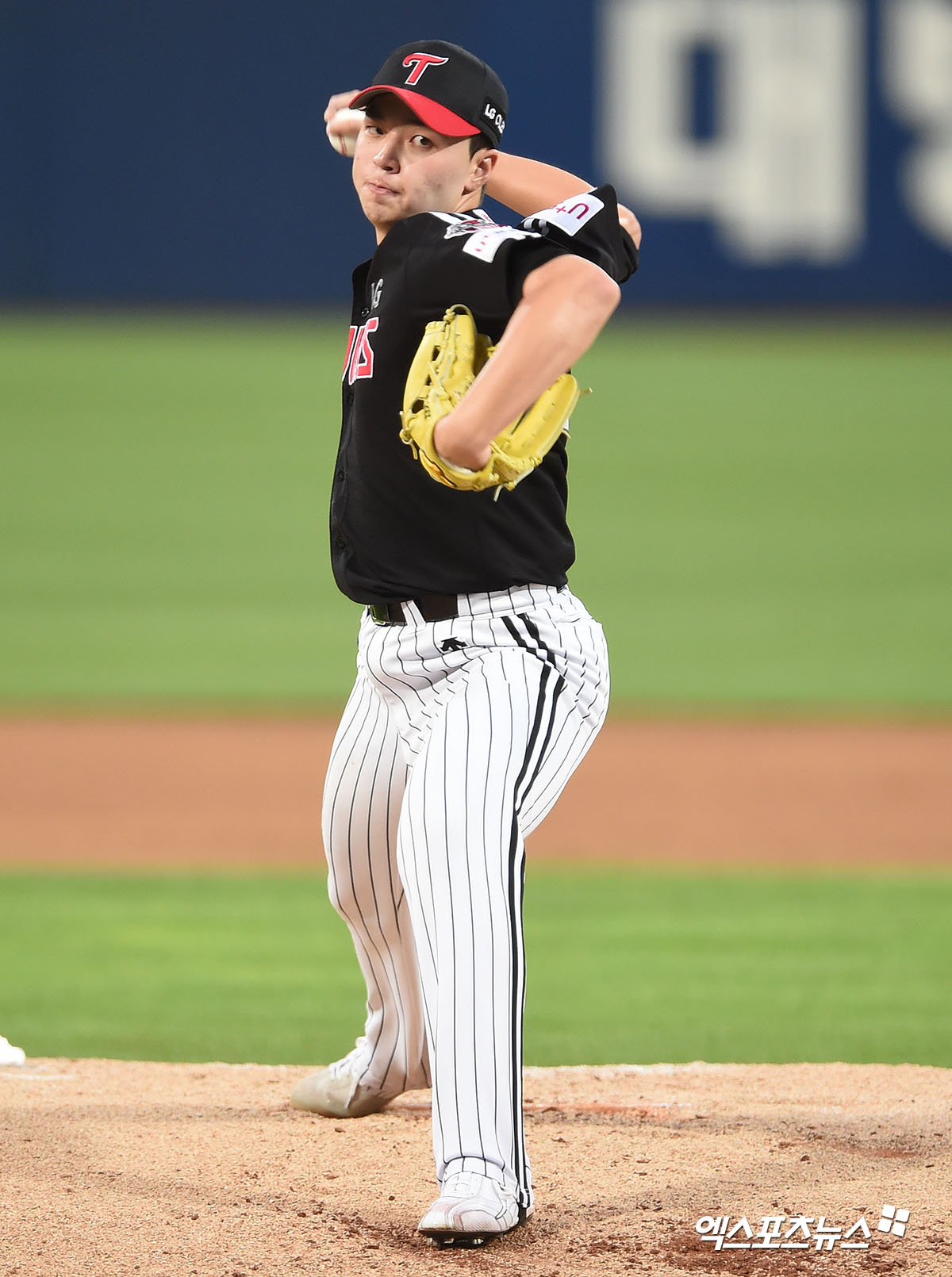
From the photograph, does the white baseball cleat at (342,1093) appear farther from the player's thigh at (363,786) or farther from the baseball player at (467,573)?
the baseball player at (467,573)

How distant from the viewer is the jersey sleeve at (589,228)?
263 cm

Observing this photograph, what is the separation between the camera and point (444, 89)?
109 inches

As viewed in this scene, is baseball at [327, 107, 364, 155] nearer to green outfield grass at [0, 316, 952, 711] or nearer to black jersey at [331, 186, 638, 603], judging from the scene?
black jersey at [331, 186, 638, 603]

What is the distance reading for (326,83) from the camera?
19812 mm

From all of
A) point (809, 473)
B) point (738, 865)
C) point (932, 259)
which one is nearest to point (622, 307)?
point (932, 259)

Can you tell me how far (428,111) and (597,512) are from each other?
12201 millimetres

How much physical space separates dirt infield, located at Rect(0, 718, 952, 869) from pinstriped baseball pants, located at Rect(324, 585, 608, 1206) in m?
3.63

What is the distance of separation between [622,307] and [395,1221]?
750 inches

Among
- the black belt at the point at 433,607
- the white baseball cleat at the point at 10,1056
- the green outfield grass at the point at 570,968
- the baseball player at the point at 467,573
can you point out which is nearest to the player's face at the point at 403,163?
the baseball player at the point at 467,573

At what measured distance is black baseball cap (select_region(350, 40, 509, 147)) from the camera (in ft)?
9.01

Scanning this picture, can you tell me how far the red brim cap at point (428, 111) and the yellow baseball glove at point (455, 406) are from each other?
298 millimetres

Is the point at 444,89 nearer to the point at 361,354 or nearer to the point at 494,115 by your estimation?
the point at 494,115

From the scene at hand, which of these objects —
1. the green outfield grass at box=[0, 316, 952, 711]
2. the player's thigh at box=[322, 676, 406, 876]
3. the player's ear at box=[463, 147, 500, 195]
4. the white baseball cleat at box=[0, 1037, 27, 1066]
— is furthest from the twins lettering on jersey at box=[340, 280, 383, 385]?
the green outfield grass at box=[0, 316, 952, 711]

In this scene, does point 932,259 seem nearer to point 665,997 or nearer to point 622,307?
point 622,307
